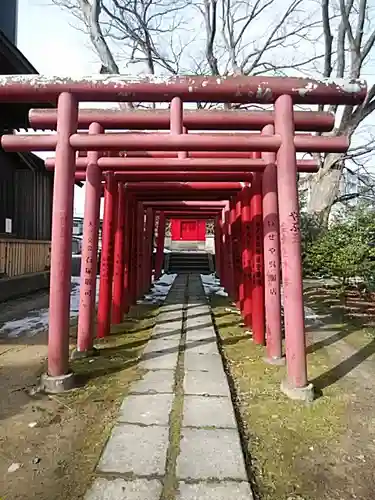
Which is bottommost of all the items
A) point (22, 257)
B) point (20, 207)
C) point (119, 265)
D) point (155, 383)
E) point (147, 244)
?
point (155, 383)

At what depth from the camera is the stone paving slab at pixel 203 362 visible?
395cm

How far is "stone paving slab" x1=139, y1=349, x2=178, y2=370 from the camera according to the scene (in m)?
4.02

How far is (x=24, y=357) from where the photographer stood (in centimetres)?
458

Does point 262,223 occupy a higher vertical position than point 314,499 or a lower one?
higher

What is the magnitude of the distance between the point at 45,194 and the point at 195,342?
9330 millimetres

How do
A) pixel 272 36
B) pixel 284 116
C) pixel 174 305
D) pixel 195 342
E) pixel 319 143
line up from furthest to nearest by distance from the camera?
1. pixel 272 36
2. pixel 174 305
3. pixel 195 342
4. pixel 319 143
5. pixel 284 116

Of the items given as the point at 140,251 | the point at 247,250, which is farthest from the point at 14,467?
the point at 140,251

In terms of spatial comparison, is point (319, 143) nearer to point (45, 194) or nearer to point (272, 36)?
point (45, 194)

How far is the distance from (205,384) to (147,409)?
0.72 m

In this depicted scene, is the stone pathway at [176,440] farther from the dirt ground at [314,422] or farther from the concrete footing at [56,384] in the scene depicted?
the concrete footing at [56,384]

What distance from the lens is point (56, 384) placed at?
11.3ft

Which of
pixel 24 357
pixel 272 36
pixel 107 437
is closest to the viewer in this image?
pixel 107 437

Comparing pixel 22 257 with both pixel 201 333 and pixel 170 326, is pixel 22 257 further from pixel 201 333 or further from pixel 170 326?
pixel 201 333

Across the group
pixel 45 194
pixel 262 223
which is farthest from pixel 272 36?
pixel 262 223
